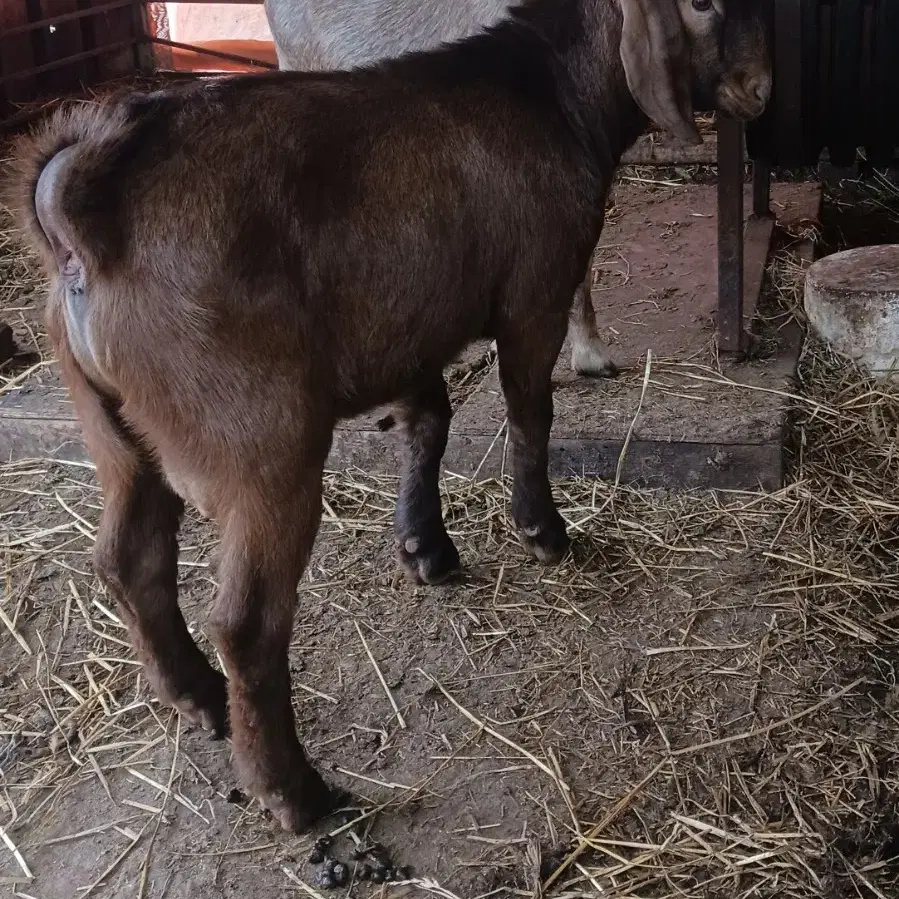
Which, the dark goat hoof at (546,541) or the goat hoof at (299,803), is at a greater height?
the goat hoof at (299,803)

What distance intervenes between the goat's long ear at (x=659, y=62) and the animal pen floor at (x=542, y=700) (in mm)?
1307

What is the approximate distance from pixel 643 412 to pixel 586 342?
408mm

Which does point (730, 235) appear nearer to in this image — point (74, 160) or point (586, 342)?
point (586, 342)

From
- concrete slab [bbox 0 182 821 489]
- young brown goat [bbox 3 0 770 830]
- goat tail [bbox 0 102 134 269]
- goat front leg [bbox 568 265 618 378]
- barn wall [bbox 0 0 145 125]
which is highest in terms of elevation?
goat tail [bbox 0 102 134 269]

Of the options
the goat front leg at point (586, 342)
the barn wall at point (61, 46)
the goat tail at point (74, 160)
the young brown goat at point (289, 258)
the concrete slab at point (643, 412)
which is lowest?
the concrete slab at point (643, 412)

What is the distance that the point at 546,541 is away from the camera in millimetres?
3492

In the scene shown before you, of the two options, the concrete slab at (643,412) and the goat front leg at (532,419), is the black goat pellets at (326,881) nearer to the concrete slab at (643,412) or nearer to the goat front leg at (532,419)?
the goat front leg at (532,419)

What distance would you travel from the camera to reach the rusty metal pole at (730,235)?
13.1ft

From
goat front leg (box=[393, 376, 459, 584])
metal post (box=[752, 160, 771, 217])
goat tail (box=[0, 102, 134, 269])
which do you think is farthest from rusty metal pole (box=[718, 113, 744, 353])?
goat tail (box=[0, 102, 134, 269])

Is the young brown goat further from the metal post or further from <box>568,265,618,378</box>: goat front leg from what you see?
the metal post

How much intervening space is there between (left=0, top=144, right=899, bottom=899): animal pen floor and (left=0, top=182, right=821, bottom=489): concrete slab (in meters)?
0.06

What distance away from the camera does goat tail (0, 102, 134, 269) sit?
214 cm

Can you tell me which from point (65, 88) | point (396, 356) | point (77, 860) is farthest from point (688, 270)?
point (65, 88)

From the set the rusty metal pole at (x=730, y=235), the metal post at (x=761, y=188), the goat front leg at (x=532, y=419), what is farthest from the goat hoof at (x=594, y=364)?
the metal post at (x=761, y=188)
